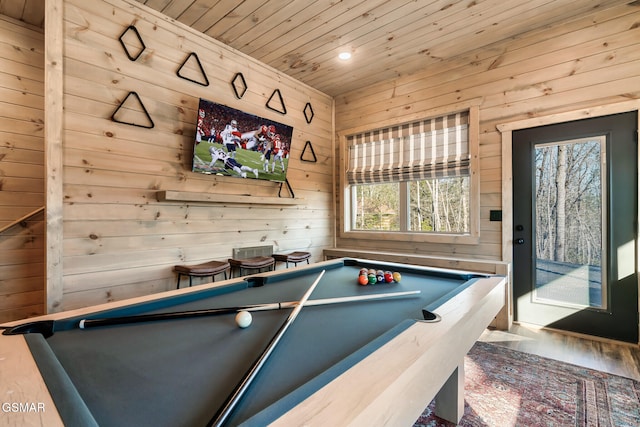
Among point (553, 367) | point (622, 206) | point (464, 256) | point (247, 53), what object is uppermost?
point (247, 53)

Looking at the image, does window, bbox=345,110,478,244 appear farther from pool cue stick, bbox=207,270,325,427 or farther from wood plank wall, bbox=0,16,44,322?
wood plank wall, bbox=0,16,44,322

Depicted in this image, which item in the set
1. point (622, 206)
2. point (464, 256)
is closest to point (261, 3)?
point (464, 256)

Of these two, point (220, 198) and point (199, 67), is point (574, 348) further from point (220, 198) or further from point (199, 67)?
point (199, 67)

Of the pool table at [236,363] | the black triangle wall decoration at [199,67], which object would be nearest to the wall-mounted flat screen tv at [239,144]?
the black triangle wall decoration at [199,67]

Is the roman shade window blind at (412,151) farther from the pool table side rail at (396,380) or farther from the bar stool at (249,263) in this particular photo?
the pool table side rail at (396,380)

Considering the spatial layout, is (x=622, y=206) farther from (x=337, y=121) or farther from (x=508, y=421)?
(x=337, y=121)

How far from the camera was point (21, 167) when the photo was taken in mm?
2770

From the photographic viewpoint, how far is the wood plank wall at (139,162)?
88.4 inches

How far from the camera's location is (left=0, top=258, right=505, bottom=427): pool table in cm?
63

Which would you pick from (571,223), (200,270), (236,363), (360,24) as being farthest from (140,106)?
(571,223)

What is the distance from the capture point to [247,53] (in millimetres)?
3328

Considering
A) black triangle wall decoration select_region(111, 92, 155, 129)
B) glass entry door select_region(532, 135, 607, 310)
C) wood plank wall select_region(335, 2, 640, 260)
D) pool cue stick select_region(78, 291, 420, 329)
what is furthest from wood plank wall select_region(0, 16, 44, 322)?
glass entry door select_region(532, 135, 607, 310)

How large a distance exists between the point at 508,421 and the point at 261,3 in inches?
132

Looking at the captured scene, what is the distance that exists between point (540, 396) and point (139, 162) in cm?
332
